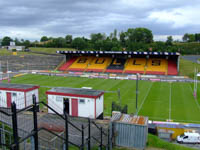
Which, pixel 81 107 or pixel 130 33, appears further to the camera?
pixel 130 33

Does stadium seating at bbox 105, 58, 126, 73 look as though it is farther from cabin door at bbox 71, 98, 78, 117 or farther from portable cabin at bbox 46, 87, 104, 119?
cabin door at bbox 71, 98, 78, 117

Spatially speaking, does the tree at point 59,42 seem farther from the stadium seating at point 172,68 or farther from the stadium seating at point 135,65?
the stadium seating at point 172,68

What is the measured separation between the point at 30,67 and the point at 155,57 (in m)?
39.4

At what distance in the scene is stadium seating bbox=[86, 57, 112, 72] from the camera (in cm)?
5892

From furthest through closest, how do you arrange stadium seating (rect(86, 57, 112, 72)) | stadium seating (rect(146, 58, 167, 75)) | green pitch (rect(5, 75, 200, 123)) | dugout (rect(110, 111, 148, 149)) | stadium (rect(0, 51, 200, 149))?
stadium seating (rect(86, 57, 112, 72)) < stadium seating (rect(146, 58, 167, 75)) < green pitch (rect(5, 75, 200, 123)) < stadium (rect(0, 51, 200, 149)) < dugout (rect(110, 111, 148, 149))

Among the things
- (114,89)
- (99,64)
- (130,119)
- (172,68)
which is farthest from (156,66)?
(130,119)

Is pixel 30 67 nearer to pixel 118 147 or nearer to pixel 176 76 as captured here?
pixel 176 76

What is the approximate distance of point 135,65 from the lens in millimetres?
58656

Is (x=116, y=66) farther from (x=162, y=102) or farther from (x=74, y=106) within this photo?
(x=74, y=106)

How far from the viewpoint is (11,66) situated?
5934 centimetres

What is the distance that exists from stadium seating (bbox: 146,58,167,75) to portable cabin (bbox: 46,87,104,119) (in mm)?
38267

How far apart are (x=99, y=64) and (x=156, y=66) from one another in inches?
684

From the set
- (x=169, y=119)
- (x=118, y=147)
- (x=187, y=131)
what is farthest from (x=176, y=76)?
(x=118, y=147)

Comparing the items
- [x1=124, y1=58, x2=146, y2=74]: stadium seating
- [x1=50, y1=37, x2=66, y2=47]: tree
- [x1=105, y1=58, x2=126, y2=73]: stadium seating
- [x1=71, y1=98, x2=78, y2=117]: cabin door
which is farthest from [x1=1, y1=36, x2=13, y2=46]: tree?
[x1=71, y1=98, x2=78, y2=117]: cabin door
